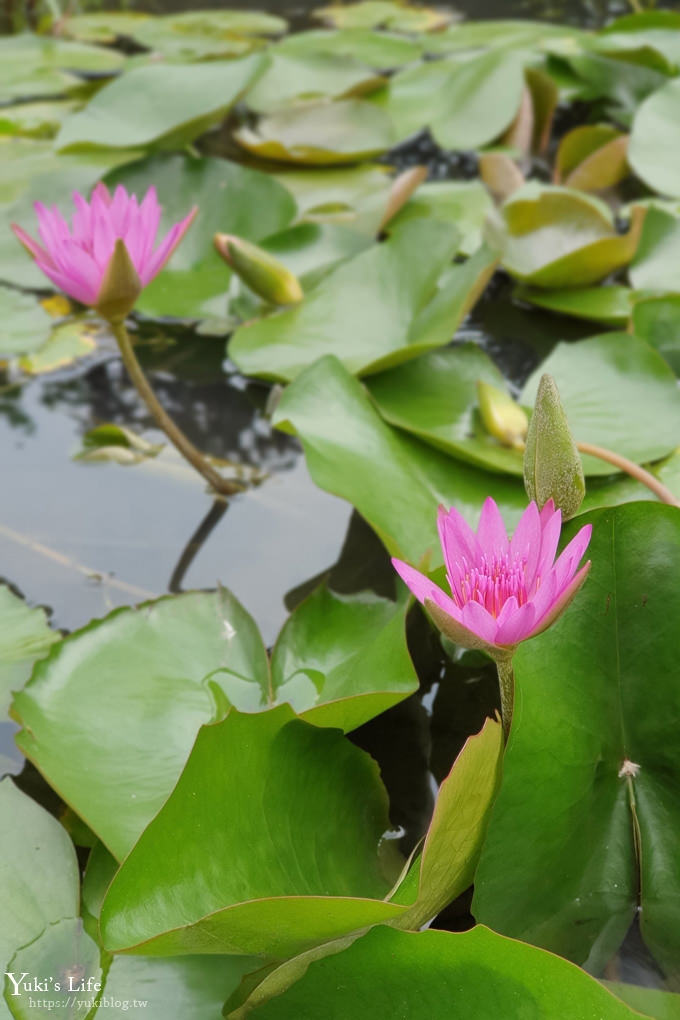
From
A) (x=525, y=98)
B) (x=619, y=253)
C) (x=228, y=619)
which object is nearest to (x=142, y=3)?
(x=525, y=98)

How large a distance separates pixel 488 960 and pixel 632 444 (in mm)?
659

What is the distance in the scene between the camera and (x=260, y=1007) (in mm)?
569

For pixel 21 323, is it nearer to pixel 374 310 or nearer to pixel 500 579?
pixel 374 310

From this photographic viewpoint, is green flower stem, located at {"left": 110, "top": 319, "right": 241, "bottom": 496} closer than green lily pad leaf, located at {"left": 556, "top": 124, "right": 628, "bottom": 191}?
Yes

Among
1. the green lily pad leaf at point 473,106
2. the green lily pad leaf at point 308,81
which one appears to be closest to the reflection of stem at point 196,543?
the green lily pad leaf at point 473,106

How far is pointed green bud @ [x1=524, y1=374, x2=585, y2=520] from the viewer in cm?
67

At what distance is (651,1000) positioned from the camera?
0.58 m

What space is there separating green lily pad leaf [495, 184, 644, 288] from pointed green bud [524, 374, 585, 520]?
0.79m

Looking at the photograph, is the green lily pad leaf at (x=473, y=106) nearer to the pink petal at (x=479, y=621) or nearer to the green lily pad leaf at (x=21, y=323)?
the green lily pad leaf at (x=21, y=323)

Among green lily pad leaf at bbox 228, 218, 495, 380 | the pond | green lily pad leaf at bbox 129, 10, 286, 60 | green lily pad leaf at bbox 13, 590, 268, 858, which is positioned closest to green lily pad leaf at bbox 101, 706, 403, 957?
the pond

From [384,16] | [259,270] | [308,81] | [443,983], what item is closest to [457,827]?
[443,983]

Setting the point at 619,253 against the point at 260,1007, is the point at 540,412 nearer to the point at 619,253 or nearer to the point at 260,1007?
the point at 260,1007

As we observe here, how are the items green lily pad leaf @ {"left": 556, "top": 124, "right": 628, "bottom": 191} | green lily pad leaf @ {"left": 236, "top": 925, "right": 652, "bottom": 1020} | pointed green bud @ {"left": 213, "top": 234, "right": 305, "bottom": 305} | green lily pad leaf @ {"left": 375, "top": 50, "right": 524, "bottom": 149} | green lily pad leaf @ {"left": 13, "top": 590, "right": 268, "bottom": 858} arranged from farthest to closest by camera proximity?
green lily pad leaf @ {"left": 375, "top": 50, "right": 524, "bottom": 149} < green lily pad leaf @ {"left": 556, "top": 124, "right": 628, "bottom": 191} < pointed green bud @ {"left": 213, "top": 234, "right": 305, "bottom": 305} < green lily pad leaf @ {"left": 13, "top": 590, "right": 268, "bottom": 858} < green lily pad leaf @ {"left": 236, "top": 925, "right": 652, "bottom": 1020}

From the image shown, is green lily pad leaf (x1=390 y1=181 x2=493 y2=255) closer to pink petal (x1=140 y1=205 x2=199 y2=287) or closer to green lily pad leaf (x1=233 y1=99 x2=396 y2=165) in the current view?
green lily pad leaf (x1=233 y1=99 x2=396 y2=165)
